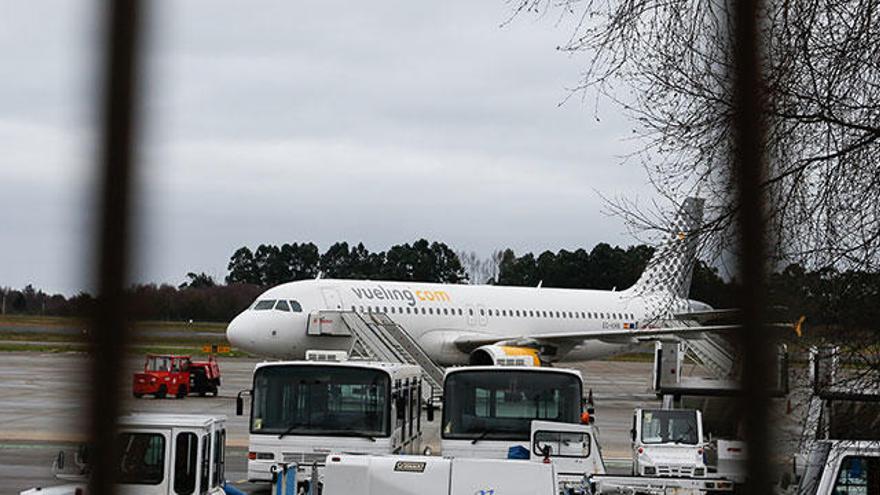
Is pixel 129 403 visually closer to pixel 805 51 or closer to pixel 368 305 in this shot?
pixel 805 51

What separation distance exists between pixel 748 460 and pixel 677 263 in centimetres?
847

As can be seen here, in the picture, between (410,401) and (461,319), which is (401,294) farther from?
(410,401)

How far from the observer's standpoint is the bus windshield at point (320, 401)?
1944cm

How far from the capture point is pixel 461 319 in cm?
4169

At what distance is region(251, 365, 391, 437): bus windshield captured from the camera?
19.4 metres

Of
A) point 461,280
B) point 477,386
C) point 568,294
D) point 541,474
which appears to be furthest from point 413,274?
point 541,474

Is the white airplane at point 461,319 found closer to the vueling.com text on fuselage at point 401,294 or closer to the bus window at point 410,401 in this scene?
the vueling.com text on fuselage at point 401,294

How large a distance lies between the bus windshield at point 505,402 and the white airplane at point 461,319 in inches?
455

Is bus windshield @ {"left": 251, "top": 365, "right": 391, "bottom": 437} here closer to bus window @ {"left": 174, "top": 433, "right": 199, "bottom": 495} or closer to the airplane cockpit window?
bus window @ {"left": 174, "top": 433, "right": 199, "bottom": 495}

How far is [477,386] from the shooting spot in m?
19.8

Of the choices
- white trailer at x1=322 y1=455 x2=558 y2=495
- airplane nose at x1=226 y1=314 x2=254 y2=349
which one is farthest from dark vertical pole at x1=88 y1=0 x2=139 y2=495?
airplane nose at x1=226 y1=314 x2=254 y2=349

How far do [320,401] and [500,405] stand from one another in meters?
2.71

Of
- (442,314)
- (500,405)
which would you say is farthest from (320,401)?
(442,314)

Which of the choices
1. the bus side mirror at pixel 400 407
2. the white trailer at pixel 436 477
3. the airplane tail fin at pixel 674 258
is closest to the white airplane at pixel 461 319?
the bus side mirror at pixel 400 407
